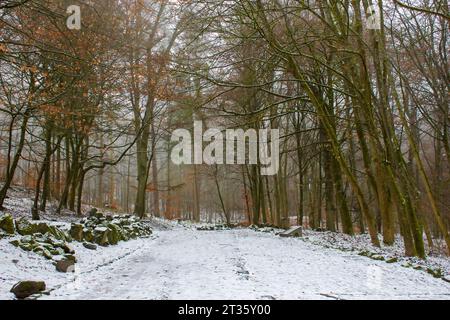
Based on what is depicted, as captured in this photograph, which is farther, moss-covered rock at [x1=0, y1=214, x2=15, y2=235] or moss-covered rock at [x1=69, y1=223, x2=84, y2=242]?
moss-covered rock at [x1=69, y1=223, x2=84, y2=242]

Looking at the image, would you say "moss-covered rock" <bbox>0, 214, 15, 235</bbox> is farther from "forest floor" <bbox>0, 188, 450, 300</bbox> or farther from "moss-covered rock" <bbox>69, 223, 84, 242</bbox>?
"moss-covered rock" <bbox>69, 223, 84, 242</bbox>

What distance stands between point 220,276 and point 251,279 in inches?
21.3

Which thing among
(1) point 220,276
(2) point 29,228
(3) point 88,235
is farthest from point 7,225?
(1) point 220,276

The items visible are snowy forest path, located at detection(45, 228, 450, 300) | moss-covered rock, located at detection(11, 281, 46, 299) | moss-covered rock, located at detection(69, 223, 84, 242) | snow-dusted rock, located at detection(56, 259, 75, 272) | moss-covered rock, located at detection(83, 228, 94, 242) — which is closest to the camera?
moss-covered rock, located at detection(11, 281, 46, 299)

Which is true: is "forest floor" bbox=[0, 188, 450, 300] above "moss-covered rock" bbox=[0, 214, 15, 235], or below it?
below

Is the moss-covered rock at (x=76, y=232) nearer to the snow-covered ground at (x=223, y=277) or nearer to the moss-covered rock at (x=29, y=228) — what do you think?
the snow-covered ground at (x=223, y=277)

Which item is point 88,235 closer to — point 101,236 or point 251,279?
point 101,236

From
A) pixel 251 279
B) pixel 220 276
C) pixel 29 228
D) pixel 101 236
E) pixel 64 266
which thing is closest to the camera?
pixel 251 279

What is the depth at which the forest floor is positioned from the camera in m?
5.51

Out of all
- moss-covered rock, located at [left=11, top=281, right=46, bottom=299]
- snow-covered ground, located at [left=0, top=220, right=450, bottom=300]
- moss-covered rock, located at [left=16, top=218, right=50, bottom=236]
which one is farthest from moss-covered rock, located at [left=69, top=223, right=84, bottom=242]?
moss-covered rock, located at [left=11, top=281, right=46, bottom=299]

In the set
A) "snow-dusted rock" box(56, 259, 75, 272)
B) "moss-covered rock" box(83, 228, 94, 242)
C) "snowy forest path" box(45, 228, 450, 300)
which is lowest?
"snowy forest path" box(45, 228, 450, 300)

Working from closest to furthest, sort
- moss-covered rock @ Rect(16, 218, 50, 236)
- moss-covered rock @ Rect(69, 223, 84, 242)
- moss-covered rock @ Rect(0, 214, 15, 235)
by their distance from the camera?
moss-covered rock @ Rect(0, 214, 15, 235), moss-covered rock @ Rect(16, 218, 50, 236), moss-covered rock @ Rect(69, 223, 84, 242)

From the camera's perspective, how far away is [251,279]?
21.2ft
